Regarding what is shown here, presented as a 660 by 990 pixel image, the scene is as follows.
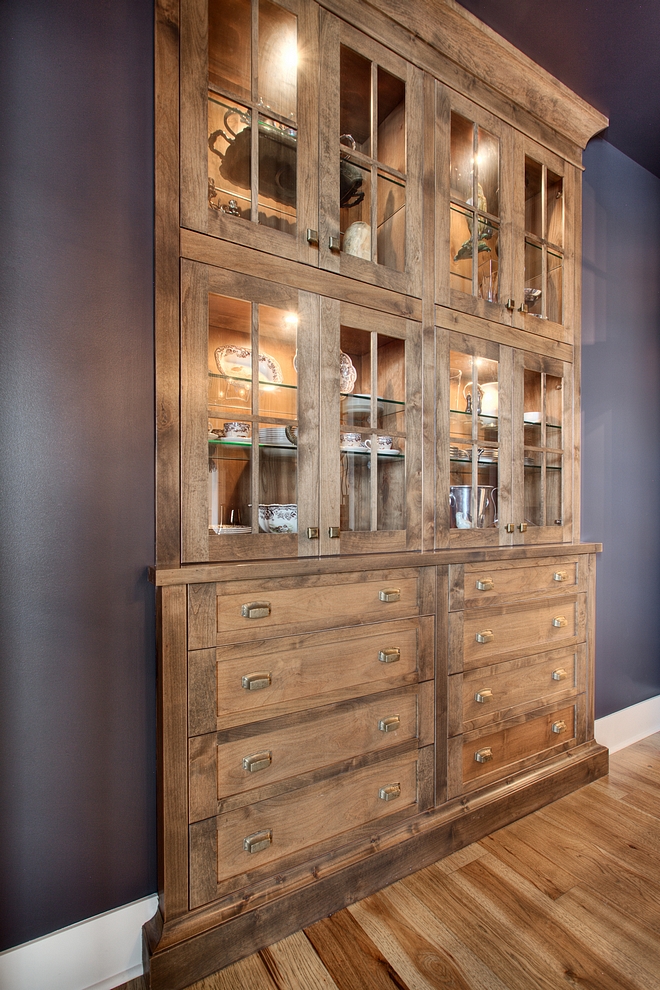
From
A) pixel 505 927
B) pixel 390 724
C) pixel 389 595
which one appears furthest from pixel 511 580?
pixel 505 927

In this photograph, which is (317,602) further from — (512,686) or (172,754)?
(512,686)

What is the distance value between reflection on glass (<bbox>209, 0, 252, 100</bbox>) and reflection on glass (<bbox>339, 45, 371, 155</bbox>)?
12.2 inches

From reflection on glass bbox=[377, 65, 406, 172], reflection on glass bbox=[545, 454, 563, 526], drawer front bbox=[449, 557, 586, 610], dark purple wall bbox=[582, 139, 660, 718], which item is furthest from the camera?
dark purple wall bbox=[582, 139, 660, 718]

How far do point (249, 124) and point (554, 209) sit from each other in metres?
1.44

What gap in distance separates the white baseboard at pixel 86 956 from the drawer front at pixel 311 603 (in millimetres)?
734

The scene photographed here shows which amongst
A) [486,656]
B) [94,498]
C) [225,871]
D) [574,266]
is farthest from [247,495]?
[574,266]

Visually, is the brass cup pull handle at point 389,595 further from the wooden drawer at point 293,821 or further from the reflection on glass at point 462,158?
the reflection on glass at point 462,158

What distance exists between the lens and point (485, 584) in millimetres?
1785

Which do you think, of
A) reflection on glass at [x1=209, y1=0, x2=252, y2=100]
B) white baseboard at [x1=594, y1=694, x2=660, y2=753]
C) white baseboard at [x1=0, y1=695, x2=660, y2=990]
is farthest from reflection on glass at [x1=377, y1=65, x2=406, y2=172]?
white baseboard at [x1=594, y1=694, x2=660, y2=753]

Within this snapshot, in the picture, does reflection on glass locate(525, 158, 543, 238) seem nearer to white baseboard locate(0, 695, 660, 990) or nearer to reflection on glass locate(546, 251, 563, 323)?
reflection on glass locate(546, 251, 563, 323)

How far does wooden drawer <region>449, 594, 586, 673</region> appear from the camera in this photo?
1.73 m

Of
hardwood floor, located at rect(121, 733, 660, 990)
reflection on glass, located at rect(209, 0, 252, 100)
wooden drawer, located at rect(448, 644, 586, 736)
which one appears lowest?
hardwood floor, located at rect(121, 733, 660, 990)

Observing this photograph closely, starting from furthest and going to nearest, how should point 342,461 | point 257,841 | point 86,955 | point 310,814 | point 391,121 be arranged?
point 391,121
point 342,461
point 310,814
point 257,841
point 86,955

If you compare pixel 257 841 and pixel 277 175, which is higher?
pixel 277 175
